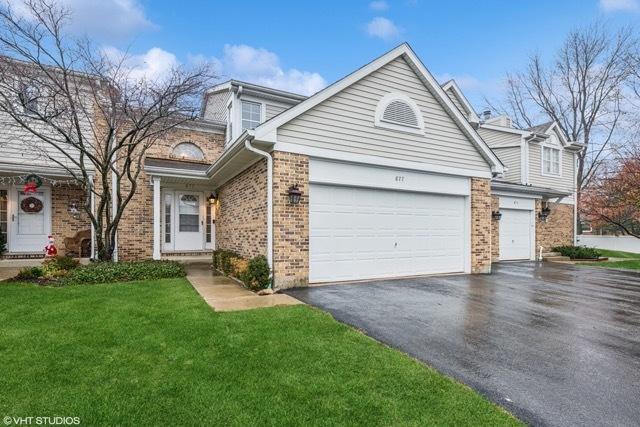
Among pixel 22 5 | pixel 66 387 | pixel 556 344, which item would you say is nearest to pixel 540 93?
pixel 556 344

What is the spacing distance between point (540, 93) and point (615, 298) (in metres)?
26.7

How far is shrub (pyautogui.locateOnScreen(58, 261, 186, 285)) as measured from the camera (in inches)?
317

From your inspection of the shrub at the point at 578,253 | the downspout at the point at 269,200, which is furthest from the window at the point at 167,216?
the shrub at the point at 578,253

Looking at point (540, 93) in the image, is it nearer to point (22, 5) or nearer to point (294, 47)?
point (294, 47)

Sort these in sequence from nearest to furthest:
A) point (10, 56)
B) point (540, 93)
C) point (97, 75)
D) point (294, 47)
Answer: point (10, 56), point (97, 75), point (294, 47), point (540, 93)

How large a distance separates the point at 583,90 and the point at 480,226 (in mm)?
24056

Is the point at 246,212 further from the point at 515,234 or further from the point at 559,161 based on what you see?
the point at 559,161

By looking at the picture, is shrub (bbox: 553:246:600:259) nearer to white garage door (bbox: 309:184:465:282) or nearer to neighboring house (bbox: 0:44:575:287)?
neighboring house (bbox: 0:44:575:287)

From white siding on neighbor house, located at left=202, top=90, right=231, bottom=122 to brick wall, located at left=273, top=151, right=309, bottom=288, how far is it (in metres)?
7.68

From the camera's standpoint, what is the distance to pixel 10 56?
8711 millimetres

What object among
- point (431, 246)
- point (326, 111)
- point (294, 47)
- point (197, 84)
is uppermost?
point (294, 47)

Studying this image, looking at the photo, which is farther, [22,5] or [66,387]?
[22,5]

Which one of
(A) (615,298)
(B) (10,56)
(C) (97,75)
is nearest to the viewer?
(A) (615,298)

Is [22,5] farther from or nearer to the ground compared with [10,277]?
farther from the ground
